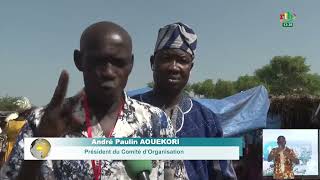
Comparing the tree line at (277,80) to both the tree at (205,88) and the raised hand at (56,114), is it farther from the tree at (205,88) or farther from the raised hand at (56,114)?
the raised hand at (56,114)

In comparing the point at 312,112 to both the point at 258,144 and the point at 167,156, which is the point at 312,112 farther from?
the point at 167,156

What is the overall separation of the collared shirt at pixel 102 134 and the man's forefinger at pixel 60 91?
0.16 m

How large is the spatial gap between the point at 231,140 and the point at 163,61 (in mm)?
623

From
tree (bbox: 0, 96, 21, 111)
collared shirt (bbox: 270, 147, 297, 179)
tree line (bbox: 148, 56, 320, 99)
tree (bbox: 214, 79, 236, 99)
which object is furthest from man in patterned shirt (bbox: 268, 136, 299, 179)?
tree (bbox: 214, 79, 236, 99)

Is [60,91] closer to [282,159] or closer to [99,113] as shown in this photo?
[99,113]

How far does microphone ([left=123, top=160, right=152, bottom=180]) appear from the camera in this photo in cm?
149

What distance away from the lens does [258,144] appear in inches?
361

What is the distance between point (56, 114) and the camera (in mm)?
1305

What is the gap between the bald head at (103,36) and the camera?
60.3 inches

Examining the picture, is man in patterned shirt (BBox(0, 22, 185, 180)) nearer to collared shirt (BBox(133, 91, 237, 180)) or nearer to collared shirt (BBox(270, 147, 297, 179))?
collared shirt (BBox(133, 91, 237, 180))

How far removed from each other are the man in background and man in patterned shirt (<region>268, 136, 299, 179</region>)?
4.16 m

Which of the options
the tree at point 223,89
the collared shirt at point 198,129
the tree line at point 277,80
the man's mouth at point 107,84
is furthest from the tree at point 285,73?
the man's mouth at point 107,84

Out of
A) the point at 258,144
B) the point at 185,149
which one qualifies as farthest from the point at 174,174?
the point at 258,144

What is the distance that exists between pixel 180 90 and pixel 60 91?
1306mm
